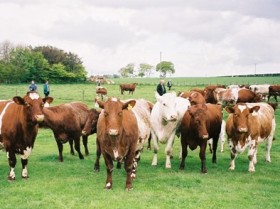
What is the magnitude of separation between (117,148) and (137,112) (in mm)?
2217

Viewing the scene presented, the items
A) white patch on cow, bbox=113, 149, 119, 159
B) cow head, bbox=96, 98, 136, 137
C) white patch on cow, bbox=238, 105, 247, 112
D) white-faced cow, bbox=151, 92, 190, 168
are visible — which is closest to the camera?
cow head, bbox=96, 98, 136, 137

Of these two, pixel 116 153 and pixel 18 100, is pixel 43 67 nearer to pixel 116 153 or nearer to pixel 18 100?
pixel 18 100

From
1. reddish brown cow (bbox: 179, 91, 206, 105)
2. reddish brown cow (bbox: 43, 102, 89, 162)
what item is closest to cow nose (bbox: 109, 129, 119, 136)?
reddish brown cow (bbox: 179, 91, 206, 105)

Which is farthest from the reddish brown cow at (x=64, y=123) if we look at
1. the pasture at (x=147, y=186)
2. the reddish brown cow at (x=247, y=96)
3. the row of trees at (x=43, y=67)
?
the row of trees at (x=43, y=67)

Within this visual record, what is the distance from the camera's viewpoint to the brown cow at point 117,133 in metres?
8.09

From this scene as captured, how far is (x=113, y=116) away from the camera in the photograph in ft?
26.4

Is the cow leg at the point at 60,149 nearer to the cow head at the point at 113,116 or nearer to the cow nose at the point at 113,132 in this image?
the cow head at the point at 113,116

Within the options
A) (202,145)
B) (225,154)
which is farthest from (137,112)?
(225,154)

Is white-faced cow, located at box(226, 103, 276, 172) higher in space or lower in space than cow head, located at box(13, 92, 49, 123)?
lower

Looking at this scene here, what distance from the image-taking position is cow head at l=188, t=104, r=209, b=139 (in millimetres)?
10320

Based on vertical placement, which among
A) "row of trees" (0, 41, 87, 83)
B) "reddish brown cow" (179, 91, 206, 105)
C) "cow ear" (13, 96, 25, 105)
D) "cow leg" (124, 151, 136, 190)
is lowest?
"cow leg" (124, 151, 136, 190)

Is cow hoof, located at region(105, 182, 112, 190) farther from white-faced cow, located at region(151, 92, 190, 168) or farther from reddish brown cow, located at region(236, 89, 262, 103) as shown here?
reddish brown cow, located at region(236, 89, 262, 103)

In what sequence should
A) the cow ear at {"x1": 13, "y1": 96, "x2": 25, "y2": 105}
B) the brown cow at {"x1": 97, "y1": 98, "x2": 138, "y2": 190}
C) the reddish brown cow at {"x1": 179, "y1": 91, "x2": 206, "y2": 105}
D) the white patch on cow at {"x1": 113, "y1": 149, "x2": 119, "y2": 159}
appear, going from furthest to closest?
the reddish brown cow at {"x1": 179, "y1": 91, "x2": 206, "y2": 105}, the cow ear at {"x1": 13, "y1": 96, "x2": 25, "y2": 105}, the white patch on cow at {"x1": 113, "y1": 149, "x2": 119, "y2": 159}, the brown cow at {"x1": 97, "y1": 98, "x2": 138, "y2": 190}

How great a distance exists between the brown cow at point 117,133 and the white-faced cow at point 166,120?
190cm
